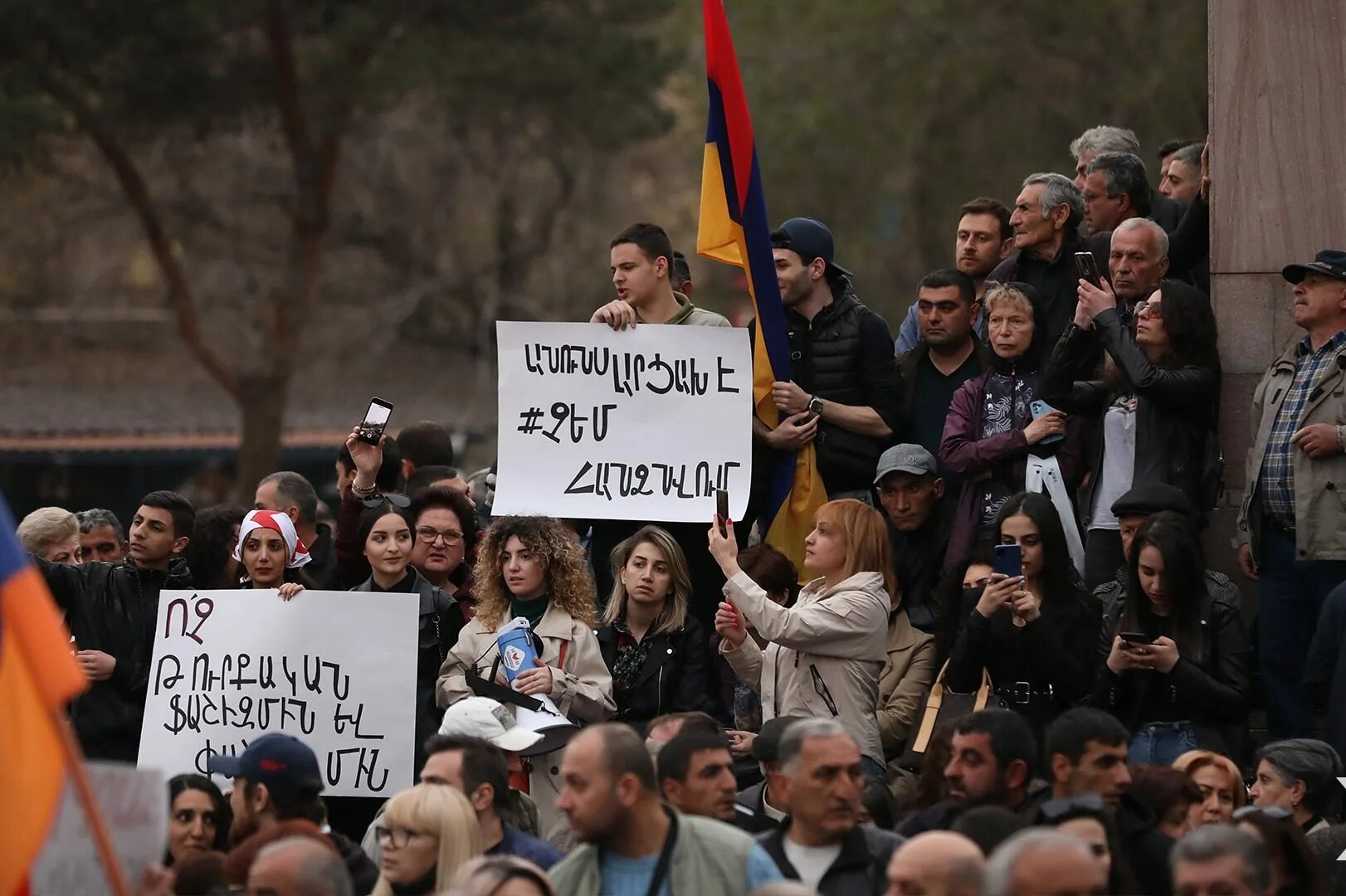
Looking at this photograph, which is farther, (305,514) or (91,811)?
(305,514)

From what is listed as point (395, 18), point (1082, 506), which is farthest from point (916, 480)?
point (395, 18)

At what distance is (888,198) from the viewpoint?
34.3 m

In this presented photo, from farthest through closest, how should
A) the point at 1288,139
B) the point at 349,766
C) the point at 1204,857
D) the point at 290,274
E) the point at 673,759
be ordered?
the point at 290,274 → the point at 1288,139 → the point at 349,766 → the point at 673,759 → the point at 1204,857

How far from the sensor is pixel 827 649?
9000 millimetres

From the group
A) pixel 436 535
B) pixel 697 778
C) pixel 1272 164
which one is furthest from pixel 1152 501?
pixel 436 535

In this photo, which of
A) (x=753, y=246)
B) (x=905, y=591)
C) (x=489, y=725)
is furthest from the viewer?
(x=753, y=246)

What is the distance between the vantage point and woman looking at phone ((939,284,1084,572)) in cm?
977

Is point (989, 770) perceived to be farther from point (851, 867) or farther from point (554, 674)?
point (554, 674)

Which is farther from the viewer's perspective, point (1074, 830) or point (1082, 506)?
point (1082, 506)

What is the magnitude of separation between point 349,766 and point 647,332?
202 cm

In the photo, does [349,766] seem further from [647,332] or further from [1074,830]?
[1074,830]

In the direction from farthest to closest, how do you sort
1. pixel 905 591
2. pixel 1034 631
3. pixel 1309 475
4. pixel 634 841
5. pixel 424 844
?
1. pixel 905 591
2. pixel 1309 475
3. pixel 1034 631
4. pixel 424 844
5. pixel 634 841

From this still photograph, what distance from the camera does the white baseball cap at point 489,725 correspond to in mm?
8664

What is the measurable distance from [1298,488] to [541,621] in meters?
2.89
